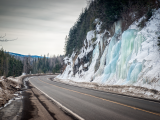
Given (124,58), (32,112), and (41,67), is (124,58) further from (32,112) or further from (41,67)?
(41,67)

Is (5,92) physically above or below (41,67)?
below

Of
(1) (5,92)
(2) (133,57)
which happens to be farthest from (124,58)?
(1) (5,92)

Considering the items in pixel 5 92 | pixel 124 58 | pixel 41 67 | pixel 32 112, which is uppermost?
pixel 124 58

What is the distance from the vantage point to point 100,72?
2080cm

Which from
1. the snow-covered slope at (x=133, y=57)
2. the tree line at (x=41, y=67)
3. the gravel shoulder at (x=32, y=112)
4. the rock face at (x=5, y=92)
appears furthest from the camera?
the tree line at (x=41, y=67)

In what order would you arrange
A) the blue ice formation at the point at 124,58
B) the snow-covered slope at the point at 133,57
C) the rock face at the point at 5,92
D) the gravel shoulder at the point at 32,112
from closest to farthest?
the gravel shoulder at the point at 32,112 → the rock face at the point at 5,92 → the snow-covered slope at the point at 133,57 → the blue ice formation at the point at 124,58

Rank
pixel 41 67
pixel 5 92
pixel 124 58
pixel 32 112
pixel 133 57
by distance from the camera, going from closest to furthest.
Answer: pixel 32 112, pixel 5 92, pixel 133 57, pixel 124 58, pixel 41 67

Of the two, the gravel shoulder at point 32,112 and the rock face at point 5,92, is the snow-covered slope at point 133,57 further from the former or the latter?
the rock face at point 5,92

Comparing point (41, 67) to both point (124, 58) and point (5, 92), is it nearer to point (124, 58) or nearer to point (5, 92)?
point (124, 58)

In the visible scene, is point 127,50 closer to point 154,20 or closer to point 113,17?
point 154,20

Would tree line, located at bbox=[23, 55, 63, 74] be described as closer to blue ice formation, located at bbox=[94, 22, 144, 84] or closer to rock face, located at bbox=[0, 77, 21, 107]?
blue ice formation, located at bbox=[94, 22, 144, 84]

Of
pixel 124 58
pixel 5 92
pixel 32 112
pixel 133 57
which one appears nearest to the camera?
pixel 32 112

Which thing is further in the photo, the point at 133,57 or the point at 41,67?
the point at 41,67

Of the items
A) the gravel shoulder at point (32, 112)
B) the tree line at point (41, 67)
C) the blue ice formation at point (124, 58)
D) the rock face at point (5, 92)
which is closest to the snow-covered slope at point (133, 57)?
the blue ice formation at point (124, 58)
